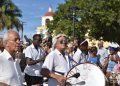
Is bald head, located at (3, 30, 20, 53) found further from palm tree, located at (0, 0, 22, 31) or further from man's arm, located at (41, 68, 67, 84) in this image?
palm tree, located at (0, 0, 22, 31)

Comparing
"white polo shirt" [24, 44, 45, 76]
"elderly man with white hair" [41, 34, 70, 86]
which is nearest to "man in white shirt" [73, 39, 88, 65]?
"white polo shirt" [24, 44, 45, 76]

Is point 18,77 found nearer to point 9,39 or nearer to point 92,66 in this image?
point 9,39

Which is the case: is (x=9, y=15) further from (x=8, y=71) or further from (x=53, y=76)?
(x=8, y=71)

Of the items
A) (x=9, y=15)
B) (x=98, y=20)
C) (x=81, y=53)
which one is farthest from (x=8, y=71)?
(x=98, y=20)

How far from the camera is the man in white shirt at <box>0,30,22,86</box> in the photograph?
5.38 metres

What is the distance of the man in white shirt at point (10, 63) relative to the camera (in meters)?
5.38

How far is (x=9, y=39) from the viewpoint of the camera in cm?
549

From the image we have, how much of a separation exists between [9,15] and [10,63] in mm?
37674

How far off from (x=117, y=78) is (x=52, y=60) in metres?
6.41

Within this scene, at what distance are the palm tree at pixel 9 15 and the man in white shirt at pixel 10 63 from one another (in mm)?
35837

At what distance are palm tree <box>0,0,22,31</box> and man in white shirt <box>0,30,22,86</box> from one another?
35.8m

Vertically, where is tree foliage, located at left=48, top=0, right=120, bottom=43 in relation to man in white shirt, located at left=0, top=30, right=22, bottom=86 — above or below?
above

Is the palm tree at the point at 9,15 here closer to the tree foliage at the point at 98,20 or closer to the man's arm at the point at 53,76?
the tree foliage at the point at 98,20

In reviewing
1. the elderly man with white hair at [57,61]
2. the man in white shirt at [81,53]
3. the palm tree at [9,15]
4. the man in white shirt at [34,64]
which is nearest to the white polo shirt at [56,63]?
the elderly man with white hair at [57,61]
